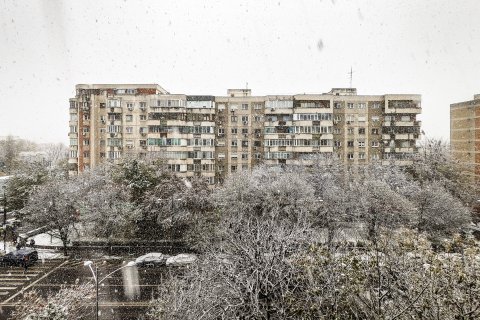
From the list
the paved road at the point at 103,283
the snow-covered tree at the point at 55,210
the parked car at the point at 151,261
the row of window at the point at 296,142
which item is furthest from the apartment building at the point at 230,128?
the paved road at the point at 103,283

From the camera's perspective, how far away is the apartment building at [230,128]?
43.5m

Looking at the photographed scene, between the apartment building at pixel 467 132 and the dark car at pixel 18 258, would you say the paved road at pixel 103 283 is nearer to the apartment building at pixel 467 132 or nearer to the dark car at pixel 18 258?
the dark car at pixel 18 258

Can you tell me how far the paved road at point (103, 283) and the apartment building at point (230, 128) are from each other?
17.1 m

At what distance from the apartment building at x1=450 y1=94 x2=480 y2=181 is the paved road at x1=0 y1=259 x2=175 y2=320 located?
41.8 metres

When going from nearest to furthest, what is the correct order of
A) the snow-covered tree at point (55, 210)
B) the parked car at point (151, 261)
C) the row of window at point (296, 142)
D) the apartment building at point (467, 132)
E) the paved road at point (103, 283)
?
the paved road at point (103, 283), the parked car at point (151, 261), the snow-covered tree at point (55, 210), the row of window at point (296, 142), the apartment building at point (467, 132)

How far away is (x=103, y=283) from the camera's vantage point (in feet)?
75.5

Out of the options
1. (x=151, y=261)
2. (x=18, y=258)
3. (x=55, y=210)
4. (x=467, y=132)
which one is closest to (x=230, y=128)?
(x=55, y=210)

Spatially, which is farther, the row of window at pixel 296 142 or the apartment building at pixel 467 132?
the apartment building at pixel 467 132

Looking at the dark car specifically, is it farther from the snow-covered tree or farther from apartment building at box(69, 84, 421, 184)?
apartment building at box(69, 84, 421, 184)

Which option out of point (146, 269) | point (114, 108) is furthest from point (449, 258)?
point (114, 108)

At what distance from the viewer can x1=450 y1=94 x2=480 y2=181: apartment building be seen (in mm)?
49125

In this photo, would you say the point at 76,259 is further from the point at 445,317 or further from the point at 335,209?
the point at 445,317

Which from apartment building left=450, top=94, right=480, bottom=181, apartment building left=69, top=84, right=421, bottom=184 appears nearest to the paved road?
apartment building left=69, top=84, right=421, bottom=184

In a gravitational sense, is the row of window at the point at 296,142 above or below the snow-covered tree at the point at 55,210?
above
